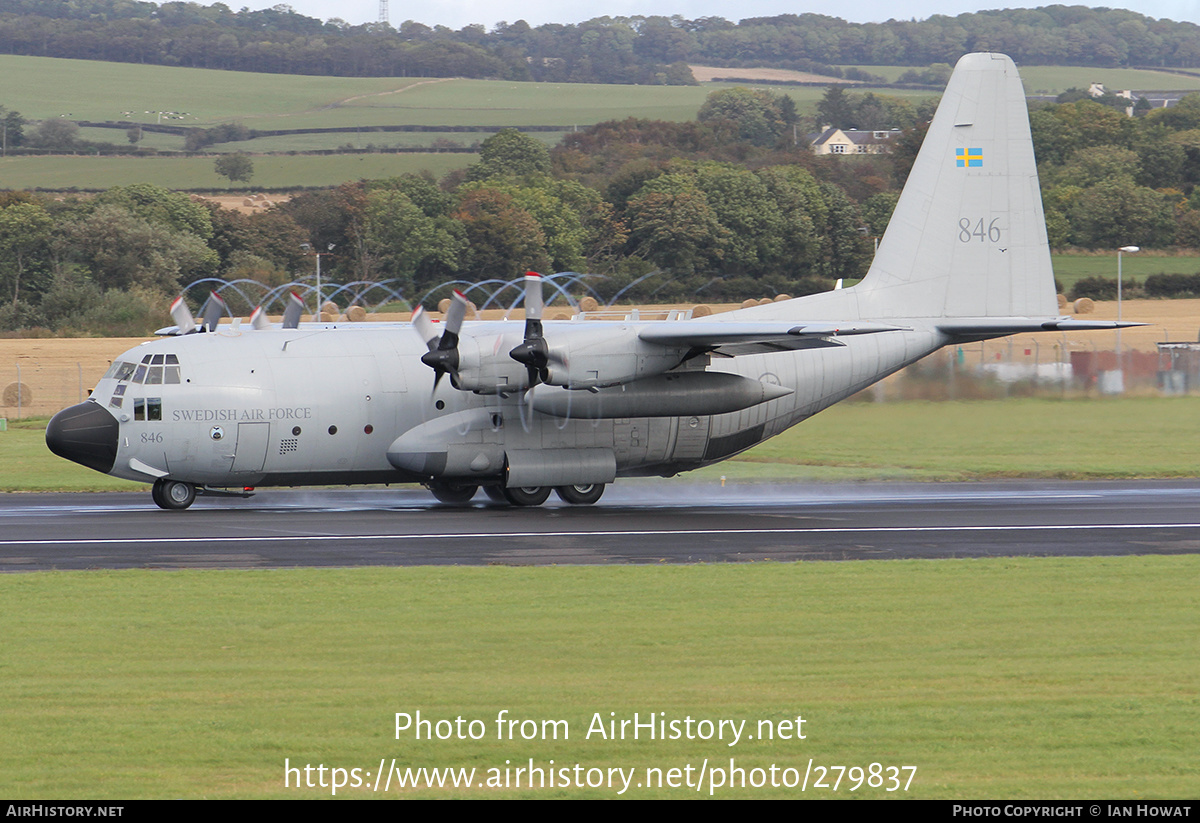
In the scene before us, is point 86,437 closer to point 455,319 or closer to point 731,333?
point 455,319

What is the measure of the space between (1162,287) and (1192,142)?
30749 millimetres

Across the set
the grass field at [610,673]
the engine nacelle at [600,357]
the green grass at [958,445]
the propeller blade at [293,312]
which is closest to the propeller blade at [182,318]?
the propeller blade at [293,312]

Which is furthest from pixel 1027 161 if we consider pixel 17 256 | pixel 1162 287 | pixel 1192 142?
pixel 1192 142

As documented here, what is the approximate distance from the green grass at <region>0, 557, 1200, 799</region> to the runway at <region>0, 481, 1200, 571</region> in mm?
1569

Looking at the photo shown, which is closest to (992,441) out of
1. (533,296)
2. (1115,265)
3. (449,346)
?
(533,296)

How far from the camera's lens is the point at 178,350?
25406 mm

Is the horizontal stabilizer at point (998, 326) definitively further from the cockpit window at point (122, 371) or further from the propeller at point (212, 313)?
the cockpit window at point (122, 371)

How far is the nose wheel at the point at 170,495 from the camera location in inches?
1006

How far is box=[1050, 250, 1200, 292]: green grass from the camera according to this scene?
253 feet

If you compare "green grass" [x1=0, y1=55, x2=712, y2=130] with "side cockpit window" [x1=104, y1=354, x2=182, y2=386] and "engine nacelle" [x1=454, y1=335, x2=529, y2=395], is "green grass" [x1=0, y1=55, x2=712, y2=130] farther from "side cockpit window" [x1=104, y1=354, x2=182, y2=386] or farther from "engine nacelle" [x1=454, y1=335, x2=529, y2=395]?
"engine nacelle" [x1=454, y1=335, x2=529, y2=395]

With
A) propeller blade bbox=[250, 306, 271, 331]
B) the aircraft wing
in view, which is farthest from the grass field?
propeller blade bbox=[250, 306, 271, 331]

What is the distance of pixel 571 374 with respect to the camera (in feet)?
80.6

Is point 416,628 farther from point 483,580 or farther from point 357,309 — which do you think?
point 357,309

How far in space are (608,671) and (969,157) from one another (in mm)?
20520
